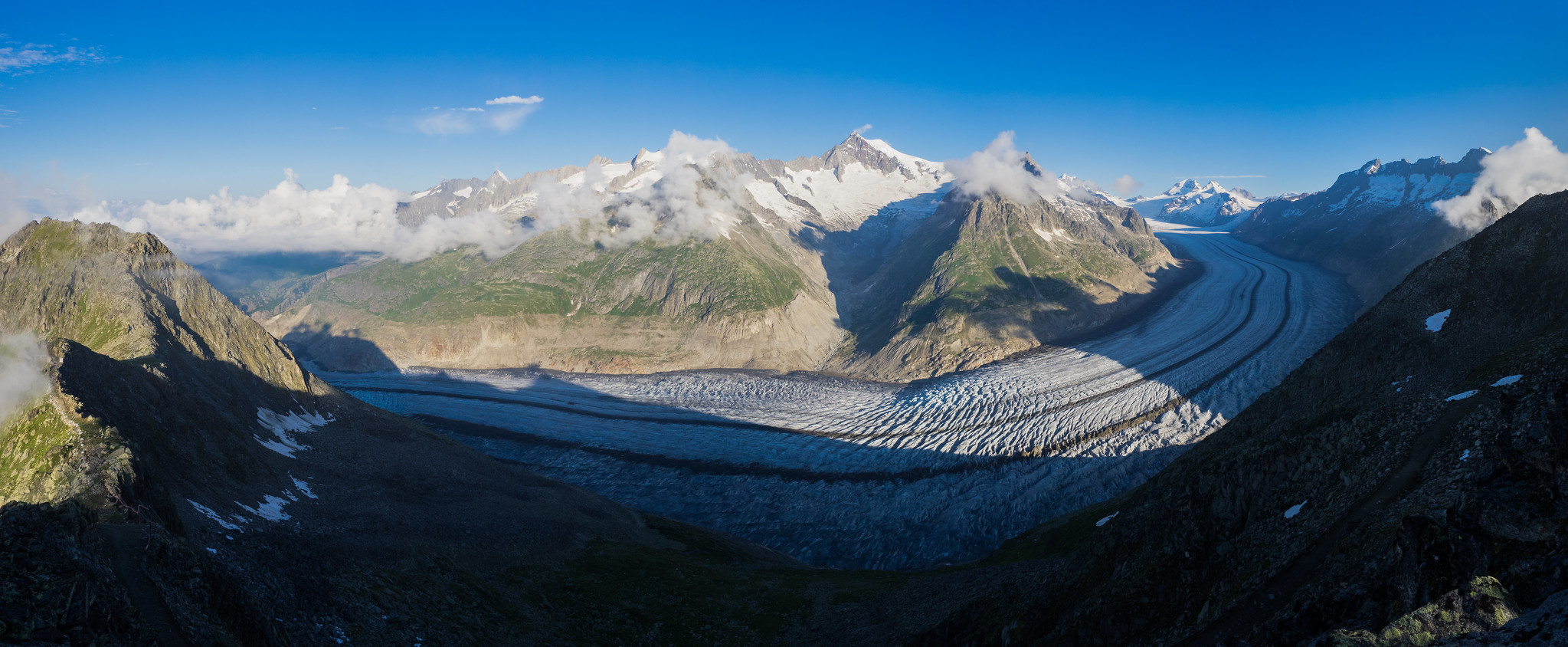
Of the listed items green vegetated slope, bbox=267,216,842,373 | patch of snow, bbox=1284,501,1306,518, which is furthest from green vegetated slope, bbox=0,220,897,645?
green vegetated slope, bbox=267,216,842,373

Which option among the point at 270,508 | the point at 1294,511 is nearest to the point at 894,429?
the point at 1294,511

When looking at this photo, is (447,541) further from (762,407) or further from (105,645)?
(762,407)

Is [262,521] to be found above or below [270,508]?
above

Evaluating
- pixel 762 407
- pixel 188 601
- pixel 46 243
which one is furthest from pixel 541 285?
pixel 188 601

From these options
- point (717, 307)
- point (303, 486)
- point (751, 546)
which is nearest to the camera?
point (303, 486)

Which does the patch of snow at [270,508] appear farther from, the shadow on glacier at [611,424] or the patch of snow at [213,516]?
the shadow on glacier at [611,424]

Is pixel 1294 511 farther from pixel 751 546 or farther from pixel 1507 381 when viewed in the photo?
pixel 751 546

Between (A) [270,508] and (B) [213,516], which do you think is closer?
(B) [213,516]
